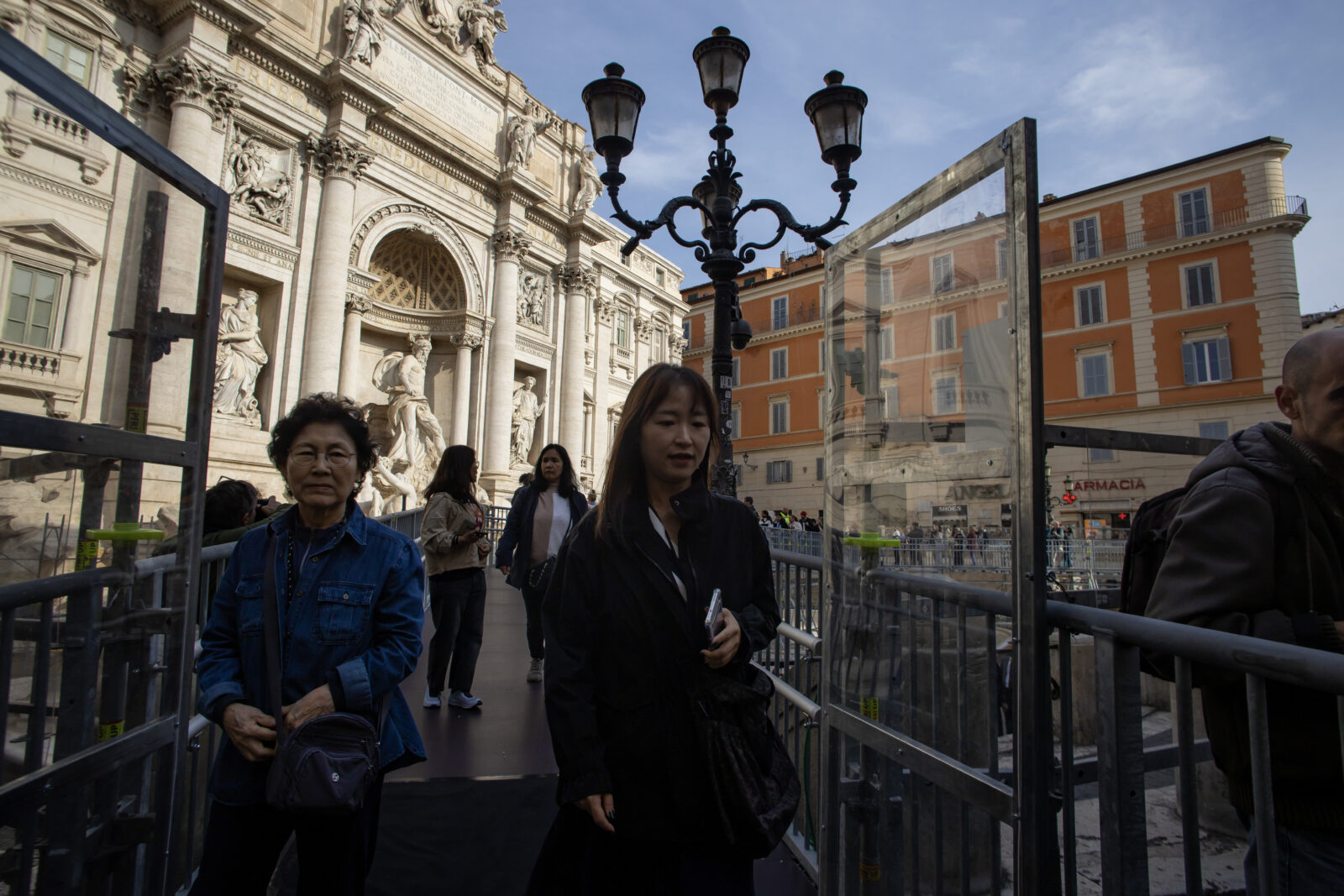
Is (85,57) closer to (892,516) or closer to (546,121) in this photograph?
(546,121)

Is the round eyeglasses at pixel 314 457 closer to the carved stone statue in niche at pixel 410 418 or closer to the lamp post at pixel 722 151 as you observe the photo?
the lamp post at pixel 722 151

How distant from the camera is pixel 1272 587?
4.52ft

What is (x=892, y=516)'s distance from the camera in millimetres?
2205

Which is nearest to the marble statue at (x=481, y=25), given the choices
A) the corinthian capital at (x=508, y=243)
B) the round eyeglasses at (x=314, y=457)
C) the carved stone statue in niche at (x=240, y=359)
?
the corinthian capital at (x=508, y=243)

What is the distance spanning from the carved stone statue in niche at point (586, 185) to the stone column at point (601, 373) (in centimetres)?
322

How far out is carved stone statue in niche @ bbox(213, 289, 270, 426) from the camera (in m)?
12.6

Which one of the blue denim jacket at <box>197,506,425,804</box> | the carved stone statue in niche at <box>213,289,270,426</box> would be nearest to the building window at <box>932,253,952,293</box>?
the blue denim jacket at <box>197,506,425,804</box>

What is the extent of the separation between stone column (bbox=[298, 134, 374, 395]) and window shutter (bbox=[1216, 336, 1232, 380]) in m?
14.1

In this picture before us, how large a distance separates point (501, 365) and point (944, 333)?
1735 centimetres

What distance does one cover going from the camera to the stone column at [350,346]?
592 inches

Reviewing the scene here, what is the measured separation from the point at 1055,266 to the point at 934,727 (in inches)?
115

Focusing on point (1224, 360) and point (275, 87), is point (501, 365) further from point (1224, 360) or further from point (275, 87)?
point (1224, 360)

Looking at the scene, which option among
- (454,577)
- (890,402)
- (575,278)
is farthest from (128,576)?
(575,278)

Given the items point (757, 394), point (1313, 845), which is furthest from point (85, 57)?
point (757, 394)
